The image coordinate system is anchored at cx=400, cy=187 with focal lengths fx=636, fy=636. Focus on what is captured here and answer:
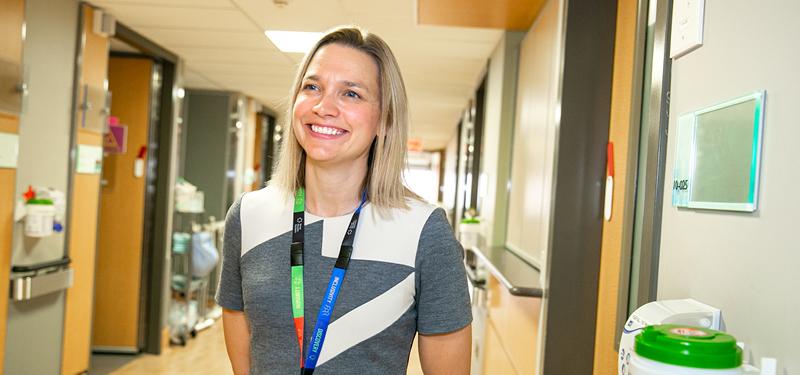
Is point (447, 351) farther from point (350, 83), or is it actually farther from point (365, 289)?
point (350, 83)

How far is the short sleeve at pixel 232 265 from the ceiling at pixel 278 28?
1663 mm

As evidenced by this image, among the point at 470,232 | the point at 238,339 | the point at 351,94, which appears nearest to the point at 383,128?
the point at 351,94

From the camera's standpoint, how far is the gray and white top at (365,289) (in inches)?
52.0

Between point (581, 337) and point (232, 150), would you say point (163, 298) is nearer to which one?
point (232, 150)

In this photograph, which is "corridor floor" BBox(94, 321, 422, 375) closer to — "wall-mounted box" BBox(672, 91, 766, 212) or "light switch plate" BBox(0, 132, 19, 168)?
"light switch plate" BBox(0, 132, 19, 168)

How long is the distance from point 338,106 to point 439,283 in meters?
0.44

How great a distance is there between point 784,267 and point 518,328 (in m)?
2.06

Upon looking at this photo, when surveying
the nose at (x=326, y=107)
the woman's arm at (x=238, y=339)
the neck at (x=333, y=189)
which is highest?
the nose at (x=326, y=107)

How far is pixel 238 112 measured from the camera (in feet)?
25.5

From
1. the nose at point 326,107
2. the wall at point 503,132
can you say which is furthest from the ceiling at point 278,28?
the nose at point 326,107

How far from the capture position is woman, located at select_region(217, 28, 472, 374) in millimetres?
1325

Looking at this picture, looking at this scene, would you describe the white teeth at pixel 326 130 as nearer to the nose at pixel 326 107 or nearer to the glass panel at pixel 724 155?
the nose at pixel 326 107

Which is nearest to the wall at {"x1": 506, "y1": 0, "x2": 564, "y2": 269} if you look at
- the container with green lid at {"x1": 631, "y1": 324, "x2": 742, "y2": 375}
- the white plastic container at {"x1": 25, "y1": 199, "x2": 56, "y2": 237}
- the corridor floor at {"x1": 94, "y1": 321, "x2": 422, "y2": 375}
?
the container with green lid at {"x1": 631, "y1": 324, "x2": 742, "y2": 375}

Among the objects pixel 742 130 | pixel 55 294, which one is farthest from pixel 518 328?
pixel 55 294
